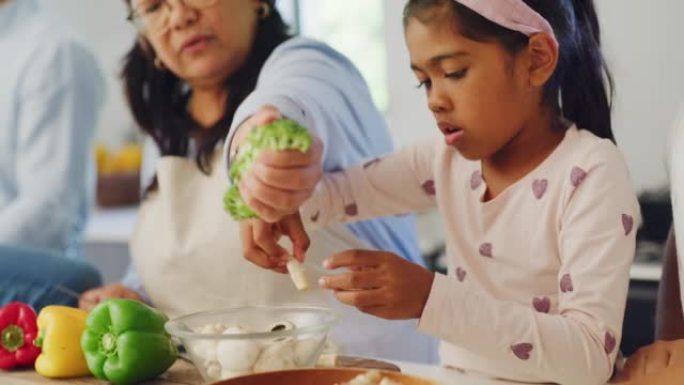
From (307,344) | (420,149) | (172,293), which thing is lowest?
(172,293)

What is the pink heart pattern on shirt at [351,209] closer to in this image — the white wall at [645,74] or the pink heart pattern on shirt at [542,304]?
the pink heart pattern on shirt at [542,304]

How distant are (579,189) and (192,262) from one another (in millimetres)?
602

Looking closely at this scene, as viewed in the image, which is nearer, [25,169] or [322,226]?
[322,226]

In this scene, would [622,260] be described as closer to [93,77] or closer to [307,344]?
[307,344]

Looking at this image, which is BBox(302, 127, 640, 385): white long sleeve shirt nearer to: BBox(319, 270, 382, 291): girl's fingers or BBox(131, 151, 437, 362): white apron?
BBox(319, 270, 382, 291): girl's fingers

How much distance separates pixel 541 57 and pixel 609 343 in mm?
286

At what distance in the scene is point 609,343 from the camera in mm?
970

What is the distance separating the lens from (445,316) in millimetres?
979

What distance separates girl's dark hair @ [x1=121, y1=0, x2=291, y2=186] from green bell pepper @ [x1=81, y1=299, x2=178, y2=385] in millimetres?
380

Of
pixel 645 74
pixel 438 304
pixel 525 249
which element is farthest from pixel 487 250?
pixel 645 74

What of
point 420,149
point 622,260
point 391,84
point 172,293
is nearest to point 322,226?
point 420,149

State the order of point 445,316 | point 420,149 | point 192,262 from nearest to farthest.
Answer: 1. point 445,316
2. point 420,149
3. point 192,262

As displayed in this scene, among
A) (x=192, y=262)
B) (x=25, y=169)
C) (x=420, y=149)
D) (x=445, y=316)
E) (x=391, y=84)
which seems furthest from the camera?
(x=391, y=84)

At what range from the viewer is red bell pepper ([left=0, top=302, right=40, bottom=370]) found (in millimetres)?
1158
